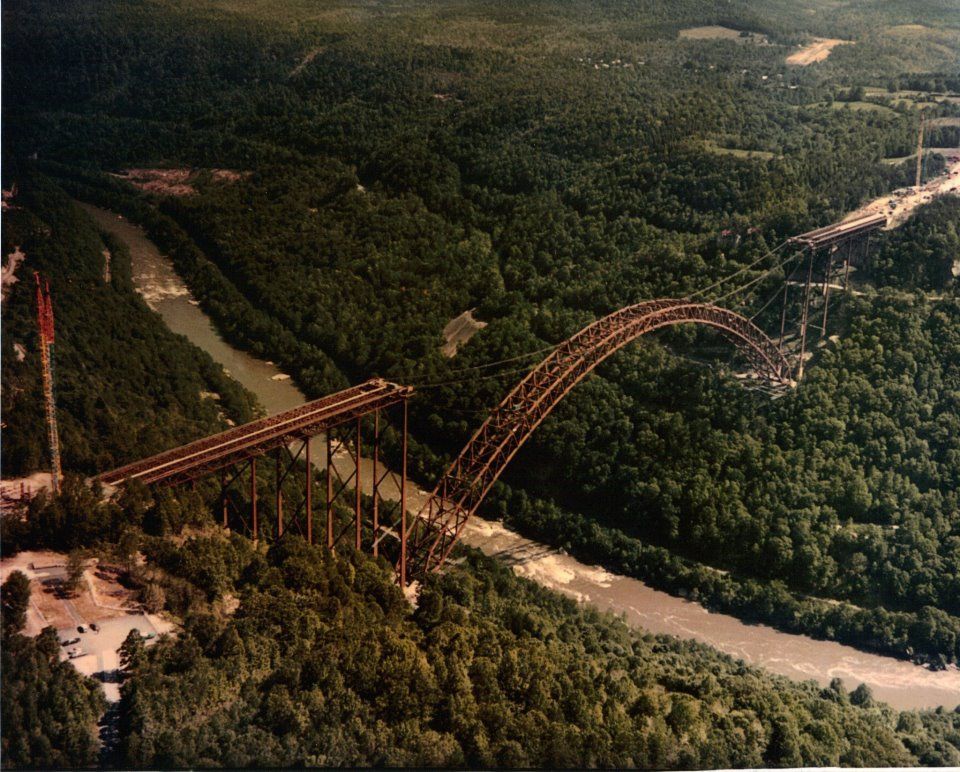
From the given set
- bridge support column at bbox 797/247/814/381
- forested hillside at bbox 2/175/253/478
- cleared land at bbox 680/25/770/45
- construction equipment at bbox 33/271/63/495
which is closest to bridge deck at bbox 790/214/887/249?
bridge support column at bbox 797/247/814/381

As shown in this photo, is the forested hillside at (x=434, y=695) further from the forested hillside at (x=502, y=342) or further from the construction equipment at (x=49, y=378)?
the construction equipment at (x=49, y=378)

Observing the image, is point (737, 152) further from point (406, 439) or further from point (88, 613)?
point (88, 613)

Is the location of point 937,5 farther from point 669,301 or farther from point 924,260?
point 669,301

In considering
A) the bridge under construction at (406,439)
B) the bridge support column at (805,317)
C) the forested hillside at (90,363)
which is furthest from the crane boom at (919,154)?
the forested hillside at (90,363)

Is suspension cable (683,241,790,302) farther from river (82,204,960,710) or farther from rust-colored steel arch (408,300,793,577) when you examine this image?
river (82,204,960,710)

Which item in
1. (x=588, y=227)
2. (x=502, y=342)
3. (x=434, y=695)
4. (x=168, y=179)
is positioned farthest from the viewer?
(x=588, y=227)

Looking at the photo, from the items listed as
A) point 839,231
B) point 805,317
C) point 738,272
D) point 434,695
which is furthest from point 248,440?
point 839,231

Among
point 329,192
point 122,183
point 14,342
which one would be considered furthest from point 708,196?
point 14,342
